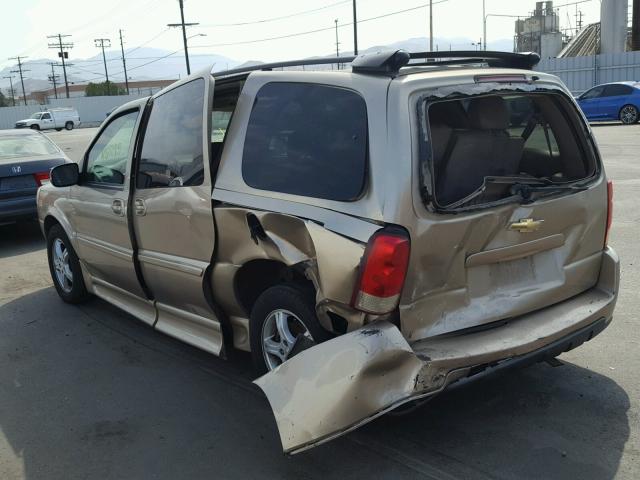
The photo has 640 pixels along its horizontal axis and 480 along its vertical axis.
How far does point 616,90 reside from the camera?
22.4m

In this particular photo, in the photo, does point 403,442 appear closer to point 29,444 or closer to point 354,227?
point 354,227

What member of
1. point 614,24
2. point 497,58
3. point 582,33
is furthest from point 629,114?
point 582,33

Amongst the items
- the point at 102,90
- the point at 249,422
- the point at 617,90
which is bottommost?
the point at 249,422

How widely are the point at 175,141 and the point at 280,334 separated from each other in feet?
5.09

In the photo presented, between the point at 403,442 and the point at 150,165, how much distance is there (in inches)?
98.6

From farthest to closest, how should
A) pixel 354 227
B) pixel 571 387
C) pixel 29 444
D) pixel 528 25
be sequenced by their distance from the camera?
1. pixel 528 25
2. pixel 571 387
3. pixel 29 444
4. pixel 354 227

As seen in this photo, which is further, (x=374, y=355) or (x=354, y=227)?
(x=354, y=227)

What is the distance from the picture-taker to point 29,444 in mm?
3689

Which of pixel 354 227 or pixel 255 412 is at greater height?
pixel 354 227

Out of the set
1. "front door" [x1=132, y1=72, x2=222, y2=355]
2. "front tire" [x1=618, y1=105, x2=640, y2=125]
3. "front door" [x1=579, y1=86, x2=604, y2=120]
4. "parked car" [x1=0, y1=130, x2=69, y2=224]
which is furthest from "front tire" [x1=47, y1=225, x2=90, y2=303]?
"front tire" [x1=618, y1=105, x2=640, y2=125]

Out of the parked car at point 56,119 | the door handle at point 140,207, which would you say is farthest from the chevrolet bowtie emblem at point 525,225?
the parked car at point 56,119

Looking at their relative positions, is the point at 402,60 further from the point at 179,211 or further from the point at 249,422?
the point at 249,422

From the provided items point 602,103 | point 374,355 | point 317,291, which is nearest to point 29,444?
point 317,291

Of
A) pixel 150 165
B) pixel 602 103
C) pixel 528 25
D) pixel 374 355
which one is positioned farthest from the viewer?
pixel 528 25
